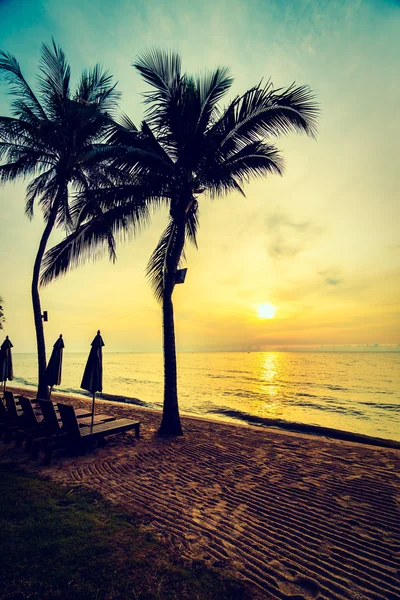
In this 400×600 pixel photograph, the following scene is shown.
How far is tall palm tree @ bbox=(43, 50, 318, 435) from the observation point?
26.4 feet

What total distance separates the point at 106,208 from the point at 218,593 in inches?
372

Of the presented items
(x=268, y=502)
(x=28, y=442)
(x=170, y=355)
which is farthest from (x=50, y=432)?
(x=268, y=502)

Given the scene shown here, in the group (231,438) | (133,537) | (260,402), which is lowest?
(260,402)

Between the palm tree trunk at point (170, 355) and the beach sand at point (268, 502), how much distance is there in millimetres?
614

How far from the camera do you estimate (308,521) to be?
13.1 ft

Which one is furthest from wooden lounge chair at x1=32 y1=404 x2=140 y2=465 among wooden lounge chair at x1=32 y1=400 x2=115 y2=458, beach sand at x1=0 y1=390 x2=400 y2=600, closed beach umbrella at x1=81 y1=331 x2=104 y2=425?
closed beach umbrella at x1=81 y1=331 x2=104 y2=425

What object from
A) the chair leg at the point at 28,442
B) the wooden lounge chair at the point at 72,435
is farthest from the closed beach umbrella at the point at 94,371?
the chair leg at the point at 28,442

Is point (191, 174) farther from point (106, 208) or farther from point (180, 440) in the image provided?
point (180, 440)

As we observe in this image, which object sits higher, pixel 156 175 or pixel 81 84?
pixel 81 84

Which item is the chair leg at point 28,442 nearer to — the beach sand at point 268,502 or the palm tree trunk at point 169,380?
the beach sand at point 268,502

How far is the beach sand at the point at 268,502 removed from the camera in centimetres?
302

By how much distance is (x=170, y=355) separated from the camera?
8.75m

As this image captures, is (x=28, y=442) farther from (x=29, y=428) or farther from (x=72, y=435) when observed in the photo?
(x=72, y=435)

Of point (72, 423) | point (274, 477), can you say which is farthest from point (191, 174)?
point (274, 477)
